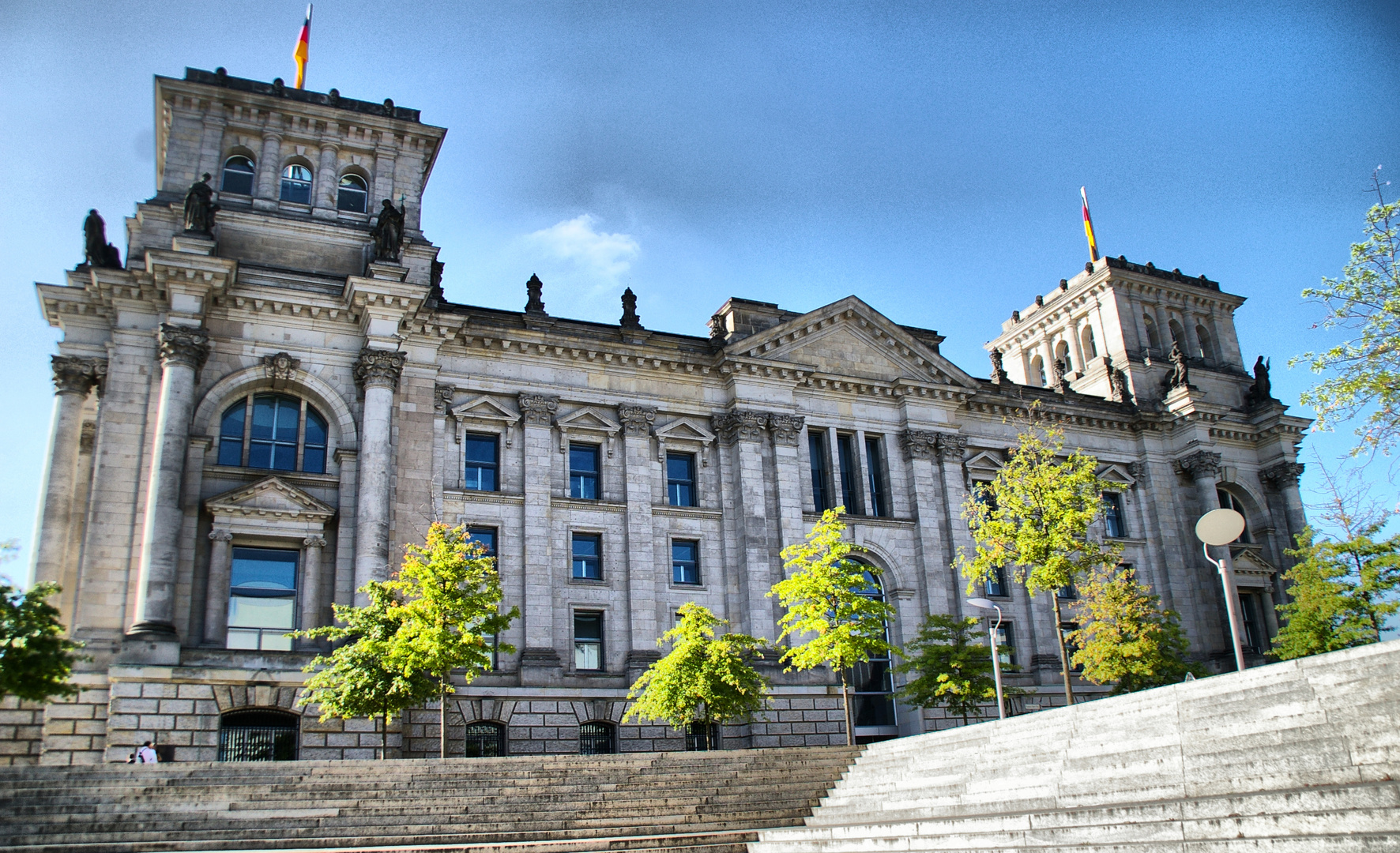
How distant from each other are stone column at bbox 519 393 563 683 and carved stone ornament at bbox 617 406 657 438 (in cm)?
255

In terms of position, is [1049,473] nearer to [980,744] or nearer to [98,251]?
[980,744]

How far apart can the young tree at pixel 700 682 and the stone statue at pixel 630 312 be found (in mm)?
13021

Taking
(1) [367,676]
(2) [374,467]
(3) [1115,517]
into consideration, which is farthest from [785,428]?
(1) [367,676]

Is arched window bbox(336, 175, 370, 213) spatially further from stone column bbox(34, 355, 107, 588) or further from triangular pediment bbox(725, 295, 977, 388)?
triangular pediment bbox(725, 295, 977, 388)

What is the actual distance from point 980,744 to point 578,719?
49.3ft

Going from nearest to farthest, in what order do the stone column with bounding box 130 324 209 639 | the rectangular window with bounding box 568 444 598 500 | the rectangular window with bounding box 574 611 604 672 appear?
the stone column with bounding box 130 324 209 639, the rectangular window with bounding box 574 611 604 672, the rectangular window with bounding box 568 444 598 500

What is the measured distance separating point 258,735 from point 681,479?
674 inches

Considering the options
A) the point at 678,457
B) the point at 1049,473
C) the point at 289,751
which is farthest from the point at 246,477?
A: the point at 1049,473

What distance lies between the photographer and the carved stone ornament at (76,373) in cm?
3456

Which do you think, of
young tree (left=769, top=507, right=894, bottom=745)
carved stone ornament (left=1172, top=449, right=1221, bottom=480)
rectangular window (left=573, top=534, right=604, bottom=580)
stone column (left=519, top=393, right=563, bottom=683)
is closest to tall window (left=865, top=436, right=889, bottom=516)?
young tree (left=769, top=507, right=894, bottom=745)

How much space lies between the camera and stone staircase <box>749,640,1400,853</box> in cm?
1230

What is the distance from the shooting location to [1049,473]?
3406cm

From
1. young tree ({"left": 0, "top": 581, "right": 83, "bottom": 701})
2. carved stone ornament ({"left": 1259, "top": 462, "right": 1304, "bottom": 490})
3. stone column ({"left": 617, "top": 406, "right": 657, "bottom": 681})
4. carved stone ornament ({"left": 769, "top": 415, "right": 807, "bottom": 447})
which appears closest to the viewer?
young tree ({"left": 0, "top": 581, "right": 83, "bottom": 701})

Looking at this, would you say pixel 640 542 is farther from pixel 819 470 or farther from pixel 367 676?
pixel 367 676
